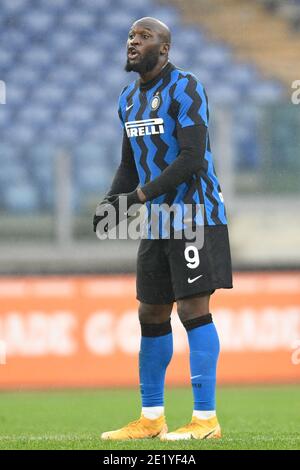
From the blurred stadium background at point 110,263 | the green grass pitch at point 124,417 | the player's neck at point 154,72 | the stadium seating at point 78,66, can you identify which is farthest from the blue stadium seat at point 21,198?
the player's neck at point 154,72

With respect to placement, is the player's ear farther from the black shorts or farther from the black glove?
the black shorts

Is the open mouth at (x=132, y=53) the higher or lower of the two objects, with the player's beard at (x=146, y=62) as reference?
higher

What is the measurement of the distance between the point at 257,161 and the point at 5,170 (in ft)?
7.35

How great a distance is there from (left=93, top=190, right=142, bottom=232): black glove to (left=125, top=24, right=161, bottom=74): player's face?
60 cm

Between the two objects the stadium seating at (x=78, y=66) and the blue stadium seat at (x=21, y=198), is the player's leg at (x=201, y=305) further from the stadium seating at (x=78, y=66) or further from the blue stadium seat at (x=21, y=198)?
the stadium seating at (x=78, y=66)

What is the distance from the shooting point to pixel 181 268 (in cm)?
491

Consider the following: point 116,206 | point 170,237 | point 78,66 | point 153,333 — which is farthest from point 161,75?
point 78,66

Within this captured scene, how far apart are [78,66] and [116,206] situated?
31.2 ft

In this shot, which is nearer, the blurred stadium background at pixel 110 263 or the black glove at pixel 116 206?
the black glove at pixel 116 206

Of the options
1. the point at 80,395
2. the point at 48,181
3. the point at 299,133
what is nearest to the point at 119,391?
the point at 80,395

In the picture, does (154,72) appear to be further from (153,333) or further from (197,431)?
(197,431)

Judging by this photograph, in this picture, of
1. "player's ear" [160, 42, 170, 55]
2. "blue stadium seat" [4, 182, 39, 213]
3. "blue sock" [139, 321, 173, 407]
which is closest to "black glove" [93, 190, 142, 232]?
"blue sock" [139, 321, 173, 407]

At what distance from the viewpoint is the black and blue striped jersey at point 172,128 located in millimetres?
4871

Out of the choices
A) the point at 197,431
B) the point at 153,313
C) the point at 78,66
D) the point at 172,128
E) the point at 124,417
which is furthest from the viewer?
the point at 78,66
